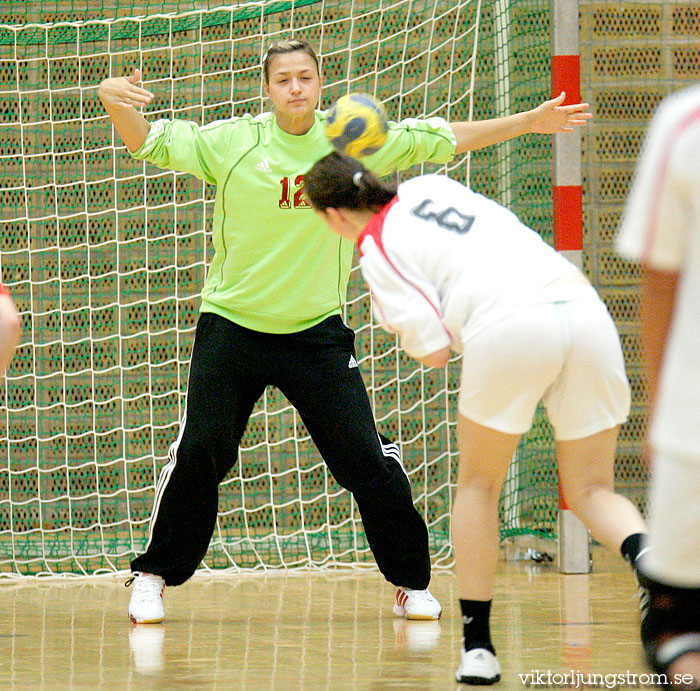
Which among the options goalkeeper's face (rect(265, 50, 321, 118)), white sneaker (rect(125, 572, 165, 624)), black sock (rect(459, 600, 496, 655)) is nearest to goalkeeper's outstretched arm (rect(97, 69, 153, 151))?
goalkeeper's face (rect(265, 50, 321, 118))

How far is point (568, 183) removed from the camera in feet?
16.7

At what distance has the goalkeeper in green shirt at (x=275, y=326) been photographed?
383 cm

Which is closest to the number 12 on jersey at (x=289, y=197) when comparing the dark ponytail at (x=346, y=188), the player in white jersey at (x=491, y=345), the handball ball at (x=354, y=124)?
the handball ball at (x=354, y=124)

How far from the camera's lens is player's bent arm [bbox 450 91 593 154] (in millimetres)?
3934

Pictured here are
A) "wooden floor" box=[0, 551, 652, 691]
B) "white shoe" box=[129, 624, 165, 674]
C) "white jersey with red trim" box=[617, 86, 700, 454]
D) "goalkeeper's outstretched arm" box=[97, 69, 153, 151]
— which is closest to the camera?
"white jersey with red trim" box=[617, 86, 700, 454]

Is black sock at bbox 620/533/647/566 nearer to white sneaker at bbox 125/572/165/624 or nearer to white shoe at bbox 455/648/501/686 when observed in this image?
white shoe at bbox 455/648/501/686

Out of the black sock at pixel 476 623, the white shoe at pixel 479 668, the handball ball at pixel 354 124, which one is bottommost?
the white shoe at pixel 479 668

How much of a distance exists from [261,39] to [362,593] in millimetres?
2797

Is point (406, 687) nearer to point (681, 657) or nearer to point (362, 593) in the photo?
point (681, 657)

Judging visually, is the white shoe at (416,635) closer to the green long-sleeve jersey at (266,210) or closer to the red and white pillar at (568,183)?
the green long-sleeve jersey at (266,210)

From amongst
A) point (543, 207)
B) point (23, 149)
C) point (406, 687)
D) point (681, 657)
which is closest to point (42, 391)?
point (23, 149)

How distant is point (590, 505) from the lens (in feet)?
9.12

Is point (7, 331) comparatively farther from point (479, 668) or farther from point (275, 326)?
point (275, 326)

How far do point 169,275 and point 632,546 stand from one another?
12.7 feet
